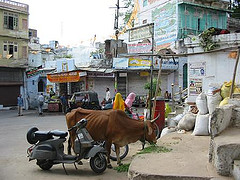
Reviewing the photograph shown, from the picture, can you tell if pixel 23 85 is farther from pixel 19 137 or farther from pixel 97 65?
pixel 19 137

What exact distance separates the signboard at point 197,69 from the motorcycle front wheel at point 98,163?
4.92 meters

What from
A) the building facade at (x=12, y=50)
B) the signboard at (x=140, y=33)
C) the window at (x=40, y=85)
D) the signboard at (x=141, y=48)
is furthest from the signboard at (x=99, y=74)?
the window at (x=40, y=85)

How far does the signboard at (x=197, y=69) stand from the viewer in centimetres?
885

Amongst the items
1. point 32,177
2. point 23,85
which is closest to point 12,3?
point 23,85

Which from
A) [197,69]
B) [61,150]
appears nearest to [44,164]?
[61,150]

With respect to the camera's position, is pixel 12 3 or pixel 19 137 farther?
pixel 12 3

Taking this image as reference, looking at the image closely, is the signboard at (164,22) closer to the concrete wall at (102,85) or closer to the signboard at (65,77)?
the concrete wall at (102,85)

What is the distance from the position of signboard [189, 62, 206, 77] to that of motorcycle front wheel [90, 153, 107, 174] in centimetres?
492

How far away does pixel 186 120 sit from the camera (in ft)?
23.7

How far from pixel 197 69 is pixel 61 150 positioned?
5.44 m

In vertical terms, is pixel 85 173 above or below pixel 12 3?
below

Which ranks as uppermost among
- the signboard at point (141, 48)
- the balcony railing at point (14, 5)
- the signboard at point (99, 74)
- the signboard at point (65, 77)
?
the balcony railing at point (14, 5)

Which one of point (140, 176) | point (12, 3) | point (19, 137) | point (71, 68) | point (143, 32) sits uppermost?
point (12, 3)

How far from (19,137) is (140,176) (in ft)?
24.9
